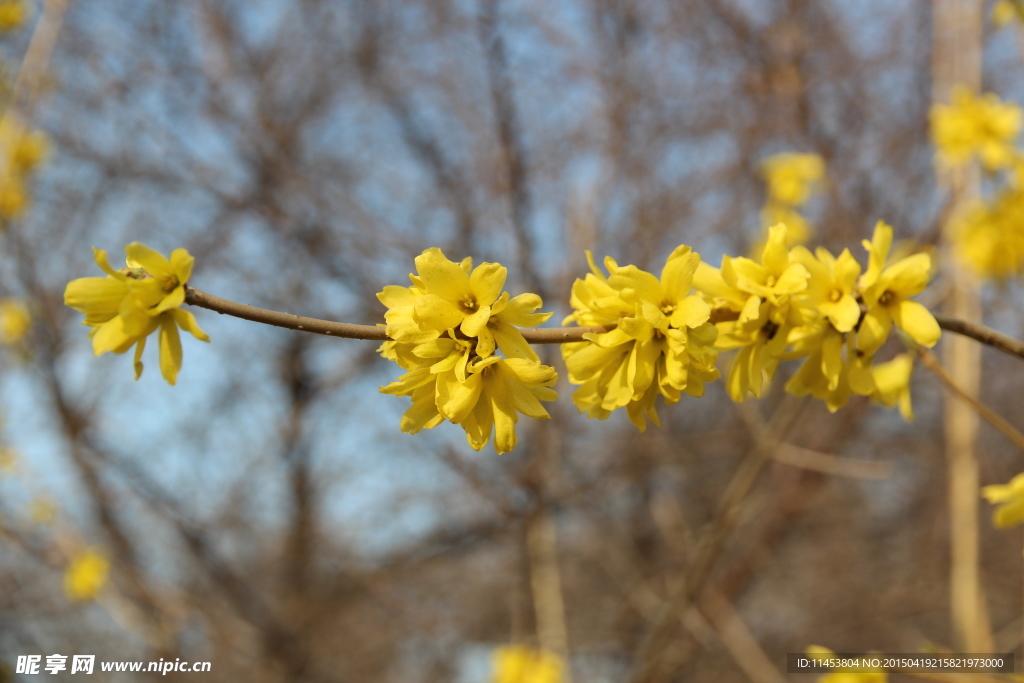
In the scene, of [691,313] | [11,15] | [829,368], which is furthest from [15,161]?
[829,368]

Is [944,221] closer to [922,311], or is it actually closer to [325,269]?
[922,311]

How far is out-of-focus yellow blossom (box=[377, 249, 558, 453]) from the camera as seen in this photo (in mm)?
1113

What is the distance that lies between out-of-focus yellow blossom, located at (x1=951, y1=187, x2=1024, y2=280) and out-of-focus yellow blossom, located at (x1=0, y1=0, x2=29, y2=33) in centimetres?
625

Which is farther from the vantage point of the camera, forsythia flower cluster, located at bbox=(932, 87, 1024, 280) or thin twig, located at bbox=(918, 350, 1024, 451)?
forsythia flower cluster, located at bbox=(932, 87, 1024, 280)

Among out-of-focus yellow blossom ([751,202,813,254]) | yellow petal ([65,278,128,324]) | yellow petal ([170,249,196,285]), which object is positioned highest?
out-of-focus yellow blossom ([751,202,813,254])

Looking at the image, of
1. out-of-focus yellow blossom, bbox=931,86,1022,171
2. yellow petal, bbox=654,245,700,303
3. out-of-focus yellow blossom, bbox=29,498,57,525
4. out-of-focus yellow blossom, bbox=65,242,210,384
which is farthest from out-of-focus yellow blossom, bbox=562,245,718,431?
out-of-focus yellow blossom, bbox=29,498,57,525

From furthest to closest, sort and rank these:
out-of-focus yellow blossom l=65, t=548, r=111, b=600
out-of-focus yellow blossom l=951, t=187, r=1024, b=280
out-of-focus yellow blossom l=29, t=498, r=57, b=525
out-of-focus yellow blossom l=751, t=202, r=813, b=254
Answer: out-of-focus yellow blossom l=29, t=498, r=57, b=525 → out-of-focus yellow blossom l=65, t=548, r=111, b=600 → out-of-focus yellow blossom l=751, t=202, r=813, b=254 → out-of-focus yellow blossom l=951, t=187, r=1024, b=280

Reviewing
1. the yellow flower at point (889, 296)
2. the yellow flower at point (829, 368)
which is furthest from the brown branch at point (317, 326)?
the yellow flower at point (889, 296)

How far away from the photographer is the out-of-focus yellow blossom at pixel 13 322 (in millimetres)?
5777

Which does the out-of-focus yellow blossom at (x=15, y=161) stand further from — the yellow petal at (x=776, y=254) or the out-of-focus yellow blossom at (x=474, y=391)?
the yellow petal at (x=776, y=254)

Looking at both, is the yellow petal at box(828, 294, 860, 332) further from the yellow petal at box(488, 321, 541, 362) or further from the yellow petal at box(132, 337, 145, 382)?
the yellow petal at box(132, 337, 145, 382)

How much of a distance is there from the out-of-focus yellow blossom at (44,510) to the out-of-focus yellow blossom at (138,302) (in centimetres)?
502

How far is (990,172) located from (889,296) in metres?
2.73

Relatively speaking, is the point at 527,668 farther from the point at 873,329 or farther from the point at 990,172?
the point at 990,172
